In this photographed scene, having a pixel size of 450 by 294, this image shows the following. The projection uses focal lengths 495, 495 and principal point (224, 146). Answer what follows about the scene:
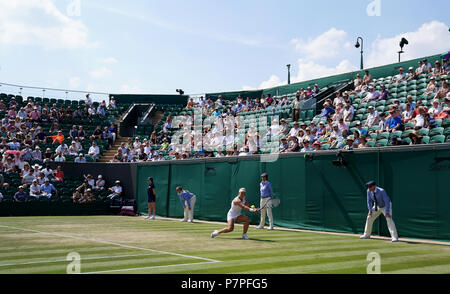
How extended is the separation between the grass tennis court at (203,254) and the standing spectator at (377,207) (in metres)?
0.78

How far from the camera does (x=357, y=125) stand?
1994 centimetres

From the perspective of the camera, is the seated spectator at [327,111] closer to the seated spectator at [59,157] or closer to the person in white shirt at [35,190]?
the person in white shirt at [35,190]

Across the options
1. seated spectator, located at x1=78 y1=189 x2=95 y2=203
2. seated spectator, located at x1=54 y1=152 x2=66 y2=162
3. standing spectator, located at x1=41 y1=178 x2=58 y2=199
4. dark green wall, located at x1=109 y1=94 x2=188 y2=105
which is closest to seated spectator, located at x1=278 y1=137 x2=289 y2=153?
seated spectator, located at x1=78 y1=189 x2=95 y2=203

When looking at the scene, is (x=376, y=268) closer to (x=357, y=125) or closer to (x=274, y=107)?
(x=357, y=125)

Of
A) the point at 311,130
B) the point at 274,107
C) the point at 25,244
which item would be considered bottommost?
the point at 25,244

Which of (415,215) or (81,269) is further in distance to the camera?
(415,215)

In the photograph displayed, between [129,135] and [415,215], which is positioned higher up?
[129,135]

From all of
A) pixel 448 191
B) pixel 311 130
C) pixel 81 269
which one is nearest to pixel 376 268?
pixel 81 269

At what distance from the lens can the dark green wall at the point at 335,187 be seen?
15.3 metres

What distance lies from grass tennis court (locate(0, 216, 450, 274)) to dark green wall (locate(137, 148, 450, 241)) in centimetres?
177

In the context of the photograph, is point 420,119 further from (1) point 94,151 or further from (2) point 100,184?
(1) point 94,151
